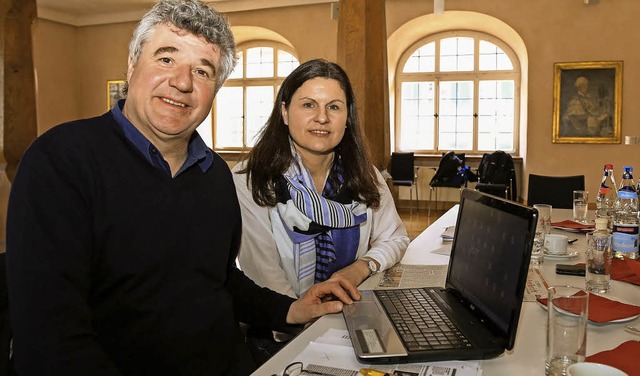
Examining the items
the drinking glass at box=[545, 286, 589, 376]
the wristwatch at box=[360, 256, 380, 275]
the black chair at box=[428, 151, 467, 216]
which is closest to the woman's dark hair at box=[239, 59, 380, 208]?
the wristwatch at box=[360, 256, 380, 275]

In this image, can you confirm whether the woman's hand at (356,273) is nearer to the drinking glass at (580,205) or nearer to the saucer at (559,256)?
the saucer at (559,256)

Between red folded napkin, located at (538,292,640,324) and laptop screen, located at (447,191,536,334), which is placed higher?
laptop screen, located at (447,191,536,334)

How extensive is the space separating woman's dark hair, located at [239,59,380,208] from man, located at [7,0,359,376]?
0.46 meters

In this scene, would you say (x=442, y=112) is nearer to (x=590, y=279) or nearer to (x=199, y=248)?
(x=590, y=279)

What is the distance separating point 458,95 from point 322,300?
8653mm

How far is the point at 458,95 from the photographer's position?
31.4 feet

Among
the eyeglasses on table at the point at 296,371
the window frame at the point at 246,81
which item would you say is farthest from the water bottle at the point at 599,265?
the window frame at the point at 246,81

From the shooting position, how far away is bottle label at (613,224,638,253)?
2105 millimetres

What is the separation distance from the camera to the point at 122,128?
128 centimetres

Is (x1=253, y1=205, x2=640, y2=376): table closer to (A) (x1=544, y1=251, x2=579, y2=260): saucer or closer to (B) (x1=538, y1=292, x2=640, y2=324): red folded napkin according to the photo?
(B) (x1=538, y1=292, x2=640, y2=324): red folded napkin

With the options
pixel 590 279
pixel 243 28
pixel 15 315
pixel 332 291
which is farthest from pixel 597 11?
pixel 15 315

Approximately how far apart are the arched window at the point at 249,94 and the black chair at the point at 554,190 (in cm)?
682

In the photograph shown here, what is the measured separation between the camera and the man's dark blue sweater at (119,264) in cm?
102

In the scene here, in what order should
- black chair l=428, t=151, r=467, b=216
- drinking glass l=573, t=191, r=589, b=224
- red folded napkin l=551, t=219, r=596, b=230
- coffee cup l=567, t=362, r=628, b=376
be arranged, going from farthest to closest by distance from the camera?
1. black chair l=428, t=151, r=467, b=216
2. drinking glass l=573, t=191, r=589, b=224
3. red folded napkin l=551, t=219, r=596, b=230
4. coffee cup l=567, t=362, r=628, b=376
